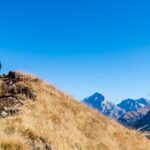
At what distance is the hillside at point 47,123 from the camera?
625 inches

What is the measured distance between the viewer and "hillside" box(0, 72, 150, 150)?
15.9 meters

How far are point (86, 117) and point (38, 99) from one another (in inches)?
173

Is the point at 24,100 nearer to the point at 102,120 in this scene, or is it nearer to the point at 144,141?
the point at 102,120

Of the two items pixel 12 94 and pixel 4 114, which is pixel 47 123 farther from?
pixel 12 94

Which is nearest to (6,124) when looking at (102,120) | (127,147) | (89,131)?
(89,131)

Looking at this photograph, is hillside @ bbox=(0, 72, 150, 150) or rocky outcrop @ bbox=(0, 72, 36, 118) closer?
hillside @ bbox=(0, 72, 150, 150)

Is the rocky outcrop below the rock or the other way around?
the other way around

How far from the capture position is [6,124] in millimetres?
16500

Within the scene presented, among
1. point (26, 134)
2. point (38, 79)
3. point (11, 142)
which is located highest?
point (38, 79)

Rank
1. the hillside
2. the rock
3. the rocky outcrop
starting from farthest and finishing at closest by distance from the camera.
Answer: the rocky outcrop
the rock
the hillside

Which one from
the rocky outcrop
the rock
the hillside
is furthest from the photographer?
the rocky outcrop

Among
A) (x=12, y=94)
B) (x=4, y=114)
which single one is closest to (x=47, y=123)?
(x=4, y=114)

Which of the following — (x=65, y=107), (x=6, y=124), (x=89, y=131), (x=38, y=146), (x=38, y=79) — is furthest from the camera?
(x=38, y=79)

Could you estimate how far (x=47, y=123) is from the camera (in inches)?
821
